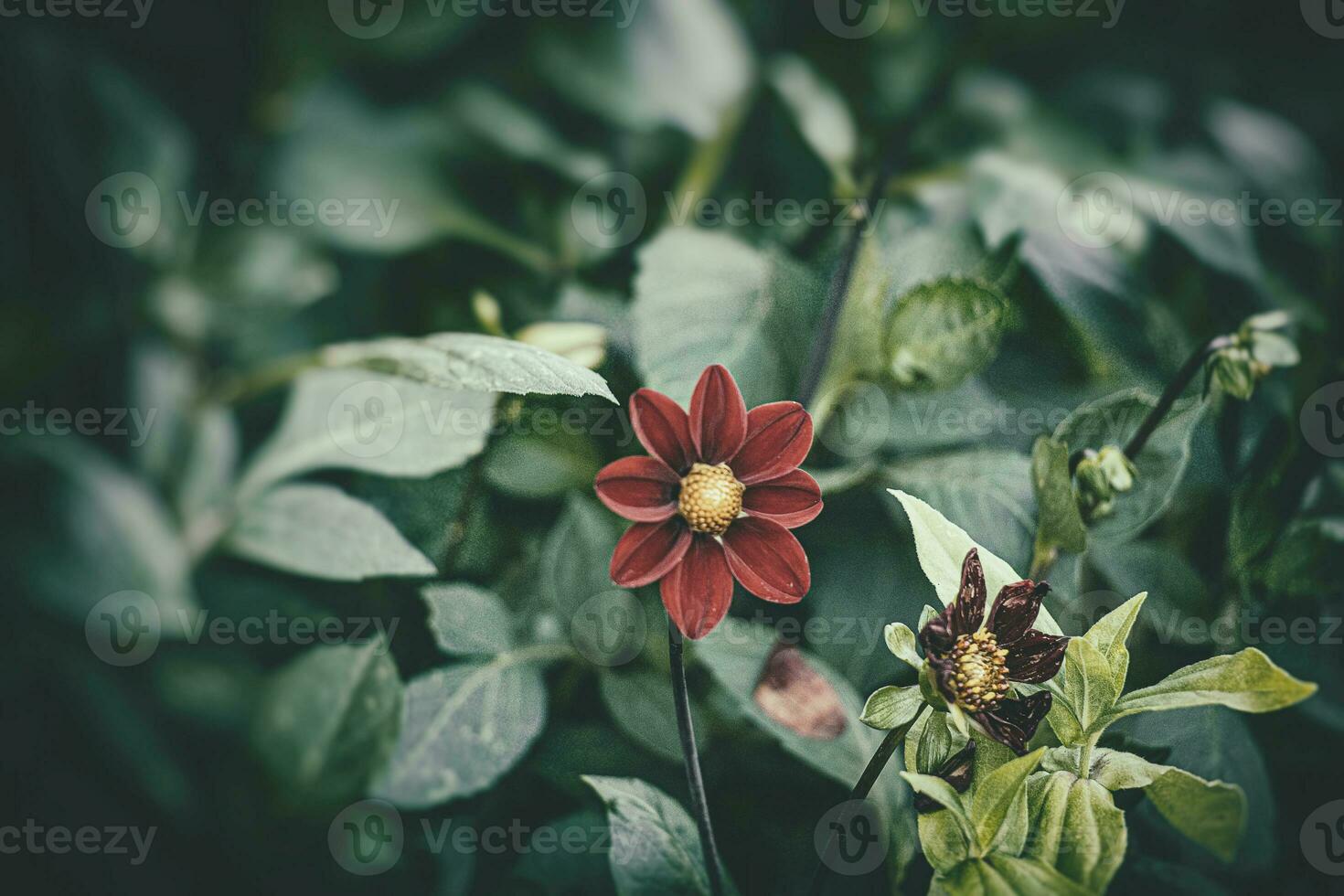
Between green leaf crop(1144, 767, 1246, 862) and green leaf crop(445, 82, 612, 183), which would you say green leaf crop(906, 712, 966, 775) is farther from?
green leaf crop(445, 82, 612, 183)

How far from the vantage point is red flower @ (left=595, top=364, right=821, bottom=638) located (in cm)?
42

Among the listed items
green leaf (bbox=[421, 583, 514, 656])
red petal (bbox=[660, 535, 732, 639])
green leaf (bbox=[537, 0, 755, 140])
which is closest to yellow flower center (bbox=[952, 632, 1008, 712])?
red petal (bbox=[660, 535, 732, 639])

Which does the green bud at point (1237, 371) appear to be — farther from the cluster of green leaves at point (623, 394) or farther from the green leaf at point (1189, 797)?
the green leaf at point (1189, 797)

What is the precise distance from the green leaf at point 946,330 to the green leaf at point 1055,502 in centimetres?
9

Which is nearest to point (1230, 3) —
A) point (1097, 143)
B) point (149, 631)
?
point (1097, 143)

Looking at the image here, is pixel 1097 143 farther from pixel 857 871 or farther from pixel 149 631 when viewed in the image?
pixel 149 631

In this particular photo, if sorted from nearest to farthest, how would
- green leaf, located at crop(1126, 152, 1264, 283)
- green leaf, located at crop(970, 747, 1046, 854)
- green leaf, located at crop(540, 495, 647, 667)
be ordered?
green leaf, located at crop(970, 747, 1046, 854)
green leaf, located at crop(540, 495, 647, 667)
green leaf, located at crop(1126, 152, 1264, 283)

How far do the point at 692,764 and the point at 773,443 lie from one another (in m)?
0.18

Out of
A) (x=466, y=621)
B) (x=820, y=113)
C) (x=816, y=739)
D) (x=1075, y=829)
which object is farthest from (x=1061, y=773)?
(x=820, y=113)

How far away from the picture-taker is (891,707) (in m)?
0.39

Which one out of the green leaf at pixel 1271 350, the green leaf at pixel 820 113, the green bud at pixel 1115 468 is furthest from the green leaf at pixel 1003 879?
the green leaf at pixel 820 113

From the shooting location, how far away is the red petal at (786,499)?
1.42ft

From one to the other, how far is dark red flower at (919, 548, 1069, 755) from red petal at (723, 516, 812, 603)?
0.07 m

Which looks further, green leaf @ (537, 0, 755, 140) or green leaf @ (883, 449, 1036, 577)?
green leaf @ (537, 0, 755, 140)
